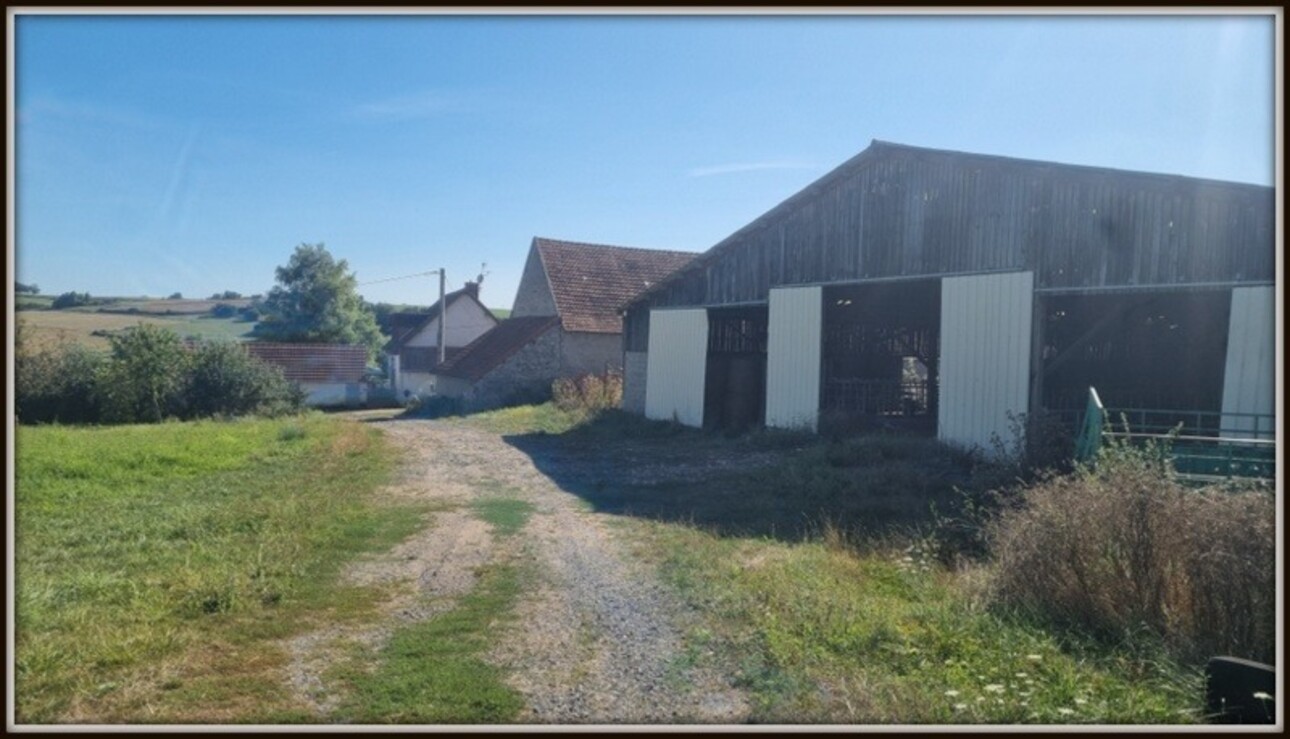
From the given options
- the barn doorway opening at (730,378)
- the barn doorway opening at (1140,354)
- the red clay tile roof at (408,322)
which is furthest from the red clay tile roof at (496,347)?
the barn doorway opening at (1140,354)

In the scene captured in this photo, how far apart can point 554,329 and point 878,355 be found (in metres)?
13.5

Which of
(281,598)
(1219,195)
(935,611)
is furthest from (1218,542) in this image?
(1219,195)

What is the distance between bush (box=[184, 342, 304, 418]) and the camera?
30312mm

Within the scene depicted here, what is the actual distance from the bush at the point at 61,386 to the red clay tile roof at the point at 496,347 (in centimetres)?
1174

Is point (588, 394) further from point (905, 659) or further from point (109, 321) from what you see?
point (905, 659)

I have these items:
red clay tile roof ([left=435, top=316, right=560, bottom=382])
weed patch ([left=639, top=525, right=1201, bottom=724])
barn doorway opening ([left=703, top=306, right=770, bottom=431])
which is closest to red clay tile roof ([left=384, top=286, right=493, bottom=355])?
red clay tile roof ([left=435, top=316, right=560, bottom=382])

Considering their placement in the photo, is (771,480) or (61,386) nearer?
(771,480)

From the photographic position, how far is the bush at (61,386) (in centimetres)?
2934

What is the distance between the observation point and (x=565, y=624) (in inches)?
260

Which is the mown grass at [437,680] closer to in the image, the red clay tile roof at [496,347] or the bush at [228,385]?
the red clay tile roof at [496,347]

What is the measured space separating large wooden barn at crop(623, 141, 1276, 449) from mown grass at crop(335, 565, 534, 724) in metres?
9.72

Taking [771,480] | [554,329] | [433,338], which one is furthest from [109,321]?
[771,480]

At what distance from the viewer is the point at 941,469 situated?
46.5 feet

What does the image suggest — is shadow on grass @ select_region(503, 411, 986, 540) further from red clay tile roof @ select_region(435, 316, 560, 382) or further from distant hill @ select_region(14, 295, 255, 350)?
distant hill @ select_region(14, 295, 255, 350)
